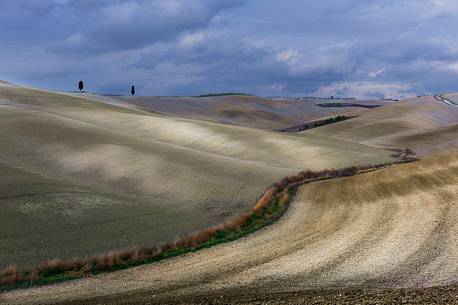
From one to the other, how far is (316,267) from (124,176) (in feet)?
81.6

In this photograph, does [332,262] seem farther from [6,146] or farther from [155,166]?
[6,146]

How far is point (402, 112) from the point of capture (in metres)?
137

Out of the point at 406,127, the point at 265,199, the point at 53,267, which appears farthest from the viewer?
the point at 406,127

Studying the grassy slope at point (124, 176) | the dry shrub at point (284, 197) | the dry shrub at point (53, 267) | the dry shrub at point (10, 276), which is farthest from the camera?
the dry shrub at point (284, 197)

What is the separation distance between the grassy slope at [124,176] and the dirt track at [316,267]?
468 cm

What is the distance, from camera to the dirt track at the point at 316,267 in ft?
59.1

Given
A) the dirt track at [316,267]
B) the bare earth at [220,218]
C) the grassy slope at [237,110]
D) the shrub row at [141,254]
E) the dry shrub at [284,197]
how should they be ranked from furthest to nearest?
the grassy slope at [237,110]
the dry shrub at [284,197]
the shrub row at [141,254]
the bare earth at [220,218]
the dirt track at [316,267]

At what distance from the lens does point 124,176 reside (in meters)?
43.3

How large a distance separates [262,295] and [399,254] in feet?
24.0

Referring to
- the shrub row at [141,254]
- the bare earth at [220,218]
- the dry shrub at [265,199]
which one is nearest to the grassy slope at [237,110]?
the bare earth at [220,218]

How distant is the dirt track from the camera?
1800cm

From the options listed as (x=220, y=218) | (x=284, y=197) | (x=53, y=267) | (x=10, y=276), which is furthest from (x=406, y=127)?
(x=10, y=276)

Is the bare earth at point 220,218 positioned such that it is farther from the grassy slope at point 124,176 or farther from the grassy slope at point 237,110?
the grassy slope at point 237,110

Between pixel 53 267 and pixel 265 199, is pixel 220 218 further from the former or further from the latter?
pixel 53 267
